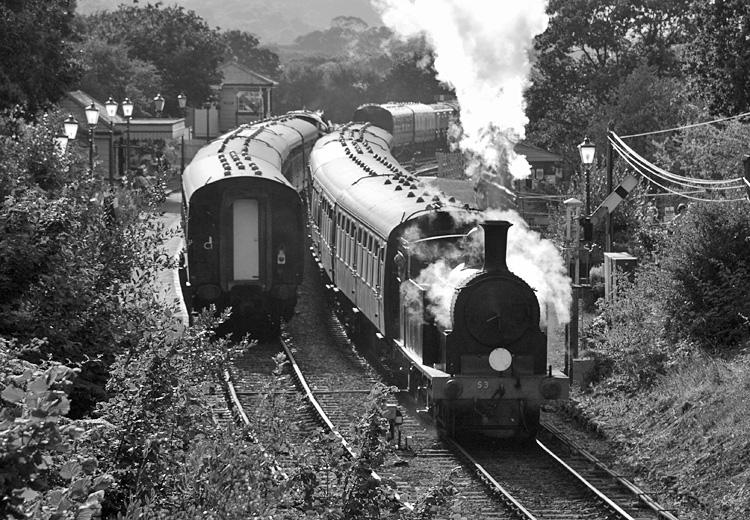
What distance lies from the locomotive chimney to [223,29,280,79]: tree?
121697 mm

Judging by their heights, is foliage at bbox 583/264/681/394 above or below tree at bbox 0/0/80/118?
below

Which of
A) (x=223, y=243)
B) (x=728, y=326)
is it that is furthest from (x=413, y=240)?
(x=223, y=243)

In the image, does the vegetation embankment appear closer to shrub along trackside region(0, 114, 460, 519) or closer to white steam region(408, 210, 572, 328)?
shrub along trackside region(0, 114, 460, 519)

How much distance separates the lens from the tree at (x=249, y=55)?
447 feet

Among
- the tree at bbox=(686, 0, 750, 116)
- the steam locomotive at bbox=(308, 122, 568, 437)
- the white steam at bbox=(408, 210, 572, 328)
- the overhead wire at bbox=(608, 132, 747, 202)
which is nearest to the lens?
the steam locomotive at bbox=(308, 122, 568, 437)

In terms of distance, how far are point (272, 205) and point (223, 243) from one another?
1177mm

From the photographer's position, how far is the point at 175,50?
245ft

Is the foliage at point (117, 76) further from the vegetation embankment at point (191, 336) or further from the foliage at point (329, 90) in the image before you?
the foliage at point (329, 90)

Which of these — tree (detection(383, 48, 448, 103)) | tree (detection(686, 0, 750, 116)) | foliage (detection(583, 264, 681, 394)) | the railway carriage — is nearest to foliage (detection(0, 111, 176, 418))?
foliage (detection(583, 264, 681, 394))

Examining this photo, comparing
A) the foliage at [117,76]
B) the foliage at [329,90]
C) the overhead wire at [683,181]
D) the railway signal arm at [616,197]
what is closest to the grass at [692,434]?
the railway signal arm at [616,197]

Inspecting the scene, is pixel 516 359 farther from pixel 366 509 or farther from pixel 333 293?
pixel 333 293

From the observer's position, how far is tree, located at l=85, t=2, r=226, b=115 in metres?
73.4

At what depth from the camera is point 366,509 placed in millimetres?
7297

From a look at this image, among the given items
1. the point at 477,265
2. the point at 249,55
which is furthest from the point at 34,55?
the point at 249,55
